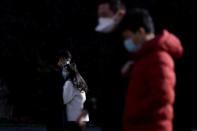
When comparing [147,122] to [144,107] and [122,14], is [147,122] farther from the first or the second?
[122,14]

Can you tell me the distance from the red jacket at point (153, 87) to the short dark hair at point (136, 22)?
154mm

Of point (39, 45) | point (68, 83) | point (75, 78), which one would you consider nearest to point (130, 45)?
point (75, 78)

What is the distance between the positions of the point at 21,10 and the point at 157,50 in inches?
665

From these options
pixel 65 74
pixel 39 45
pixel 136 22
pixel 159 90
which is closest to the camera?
pixel 159 90

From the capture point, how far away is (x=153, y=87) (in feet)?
17.8

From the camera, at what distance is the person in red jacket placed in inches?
214

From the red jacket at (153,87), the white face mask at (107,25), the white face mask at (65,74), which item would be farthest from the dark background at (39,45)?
the red jacket at (153,87)

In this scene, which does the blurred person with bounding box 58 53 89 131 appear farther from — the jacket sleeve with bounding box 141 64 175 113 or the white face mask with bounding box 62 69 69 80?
the jacket sleeve with bounding box 141 64 175 113

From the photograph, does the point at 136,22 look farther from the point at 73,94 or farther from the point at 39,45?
the point at 39,45

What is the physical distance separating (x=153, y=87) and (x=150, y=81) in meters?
0.06

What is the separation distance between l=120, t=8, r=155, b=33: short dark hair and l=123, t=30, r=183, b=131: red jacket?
15 cm

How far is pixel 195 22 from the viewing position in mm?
15594

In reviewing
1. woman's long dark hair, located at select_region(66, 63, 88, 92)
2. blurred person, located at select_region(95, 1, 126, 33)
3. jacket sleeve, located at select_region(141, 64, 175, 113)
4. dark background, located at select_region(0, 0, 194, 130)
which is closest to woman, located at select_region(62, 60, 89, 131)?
woman's long dark hair, located at select_region(66, 63, 88, 92)

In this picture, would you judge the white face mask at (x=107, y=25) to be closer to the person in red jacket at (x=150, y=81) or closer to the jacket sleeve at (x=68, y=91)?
the person in red jacket at (x=150, y=81)
